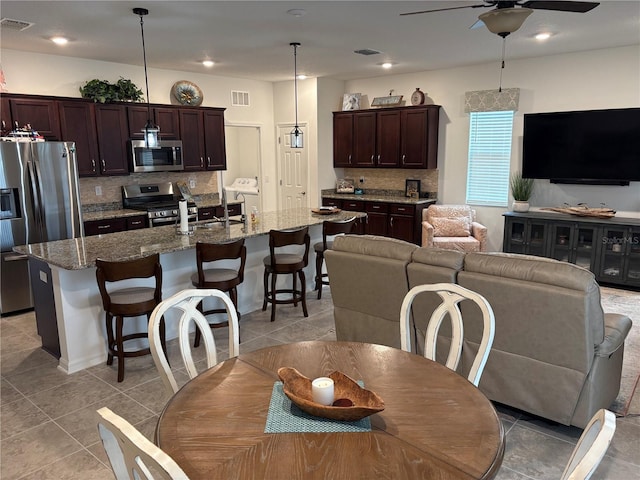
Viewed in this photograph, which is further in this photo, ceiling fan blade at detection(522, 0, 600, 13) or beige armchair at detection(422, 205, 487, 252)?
beige armchair at detection(422, 205, 487, 252)

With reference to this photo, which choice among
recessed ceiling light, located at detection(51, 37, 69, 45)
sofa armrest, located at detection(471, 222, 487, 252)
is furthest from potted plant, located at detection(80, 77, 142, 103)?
sofa armrest, located at detection(471, 222, 487, 252)

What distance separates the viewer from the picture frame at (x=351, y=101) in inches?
313

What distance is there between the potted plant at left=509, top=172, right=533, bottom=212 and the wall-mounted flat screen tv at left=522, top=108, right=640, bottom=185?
0.12 m

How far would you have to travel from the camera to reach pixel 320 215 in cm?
533

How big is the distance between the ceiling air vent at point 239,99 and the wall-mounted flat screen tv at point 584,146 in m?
4.50

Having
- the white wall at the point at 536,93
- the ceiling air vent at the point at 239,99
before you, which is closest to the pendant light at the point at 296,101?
the ceiling air vent at the point at 239,99

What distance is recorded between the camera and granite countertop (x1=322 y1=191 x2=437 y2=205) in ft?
23.4

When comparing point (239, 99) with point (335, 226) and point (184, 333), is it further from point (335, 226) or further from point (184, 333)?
point (184, 333)

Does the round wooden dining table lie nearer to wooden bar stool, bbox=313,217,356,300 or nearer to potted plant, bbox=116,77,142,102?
wooden bar stool, bbox=313,217,356,300

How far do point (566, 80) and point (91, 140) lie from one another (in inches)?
242

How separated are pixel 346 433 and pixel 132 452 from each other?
0.64 meters

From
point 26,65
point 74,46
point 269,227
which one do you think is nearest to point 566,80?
point 269,227

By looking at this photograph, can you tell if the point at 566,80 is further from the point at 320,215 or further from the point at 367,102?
the point at 320,215

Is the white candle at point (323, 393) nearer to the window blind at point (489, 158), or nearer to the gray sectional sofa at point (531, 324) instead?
the gray sectional sofa at point (531, 324)
